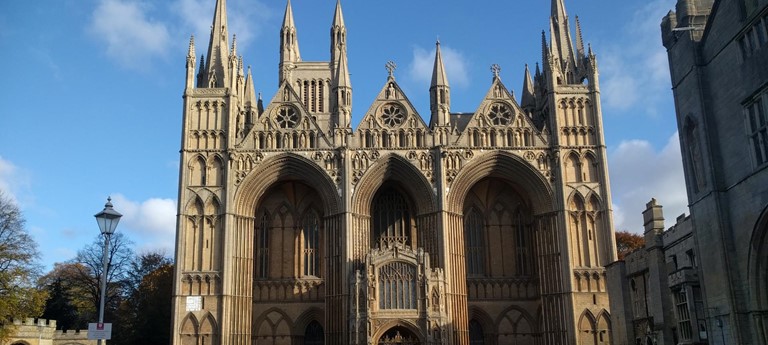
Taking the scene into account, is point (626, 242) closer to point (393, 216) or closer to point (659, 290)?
point (393, 216)

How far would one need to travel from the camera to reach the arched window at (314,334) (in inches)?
1526

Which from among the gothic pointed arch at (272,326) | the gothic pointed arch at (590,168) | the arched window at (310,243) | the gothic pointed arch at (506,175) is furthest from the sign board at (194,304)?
the gothic pointed arch at (590,168)

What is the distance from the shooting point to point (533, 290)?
128 ft

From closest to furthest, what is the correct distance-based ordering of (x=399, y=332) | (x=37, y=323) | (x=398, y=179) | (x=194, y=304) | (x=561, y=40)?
(x=399, y=332) → (x=194, y=304) → (x=398, y=179) → (x=561, y=40) → (x=37, y=323)

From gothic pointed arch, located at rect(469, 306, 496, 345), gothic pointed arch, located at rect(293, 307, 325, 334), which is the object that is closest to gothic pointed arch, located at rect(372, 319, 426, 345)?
gothic pointed arch, located at rect(293, 307, 325, 334)

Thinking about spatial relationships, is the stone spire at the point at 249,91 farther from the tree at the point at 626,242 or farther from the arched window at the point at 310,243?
the tree at the point at 626,242

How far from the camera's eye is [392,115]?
38875 millimetres

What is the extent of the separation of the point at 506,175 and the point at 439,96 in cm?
558

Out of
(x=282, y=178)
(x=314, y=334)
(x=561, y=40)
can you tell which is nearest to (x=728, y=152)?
(x=561, y=40)

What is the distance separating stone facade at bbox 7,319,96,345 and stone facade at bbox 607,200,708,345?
31164 mm

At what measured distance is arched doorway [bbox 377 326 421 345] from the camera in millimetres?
34219

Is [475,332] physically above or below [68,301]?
below

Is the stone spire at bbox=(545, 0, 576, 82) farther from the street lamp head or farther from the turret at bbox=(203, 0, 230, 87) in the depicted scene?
the street lamp head

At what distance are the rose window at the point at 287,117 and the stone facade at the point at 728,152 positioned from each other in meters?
22.2
